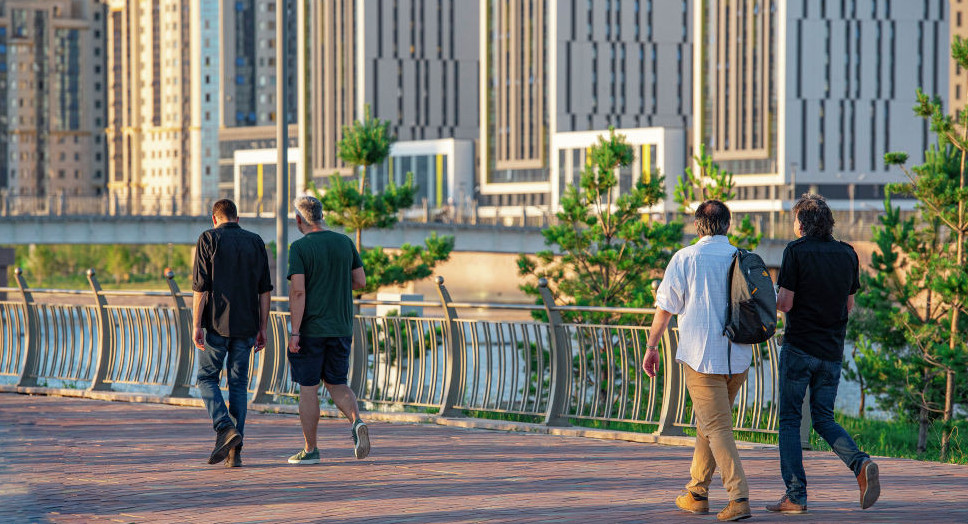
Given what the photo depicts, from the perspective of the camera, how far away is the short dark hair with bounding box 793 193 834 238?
7.48 meters

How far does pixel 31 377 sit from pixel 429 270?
20318 mm

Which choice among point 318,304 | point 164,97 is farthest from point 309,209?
point 164,97

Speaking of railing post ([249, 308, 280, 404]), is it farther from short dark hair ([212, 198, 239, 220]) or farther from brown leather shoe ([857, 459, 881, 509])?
brown leather shoe ([857, 459, 881, 509])

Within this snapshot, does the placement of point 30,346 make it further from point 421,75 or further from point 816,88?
point 421,75

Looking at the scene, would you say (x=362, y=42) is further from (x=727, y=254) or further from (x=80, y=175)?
(x=727, y=254)

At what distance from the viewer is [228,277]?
9.54 meters

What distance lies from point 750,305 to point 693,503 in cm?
111

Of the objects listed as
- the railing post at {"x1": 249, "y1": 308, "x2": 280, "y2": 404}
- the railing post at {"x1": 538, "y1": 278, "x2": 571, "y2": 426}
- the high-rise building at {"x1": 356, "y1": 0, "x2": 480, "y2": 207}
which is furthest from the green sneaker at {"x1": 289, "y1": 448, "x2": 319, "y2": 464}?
the high-rise building at {"x1": 356, "y1": 0, "x2": 480, "y2": 207}

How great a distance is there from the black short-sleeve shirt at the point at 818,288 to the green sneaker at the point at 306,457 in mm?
3589

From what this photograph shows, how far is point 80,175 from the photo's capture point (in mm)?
180375

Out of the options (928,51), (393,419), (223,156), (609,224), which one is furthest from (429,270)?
(223,156)

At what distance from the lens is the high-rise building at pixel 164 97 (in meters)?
168

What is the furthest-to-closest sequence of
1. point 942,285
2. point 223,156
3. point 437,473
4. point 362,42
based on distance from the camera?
point 223,156 < point 362,42 < point 942,285 < point 437,473

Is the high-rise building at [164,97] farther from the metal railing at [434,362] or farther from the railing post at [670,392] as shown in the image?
the railing post at [670,392]
